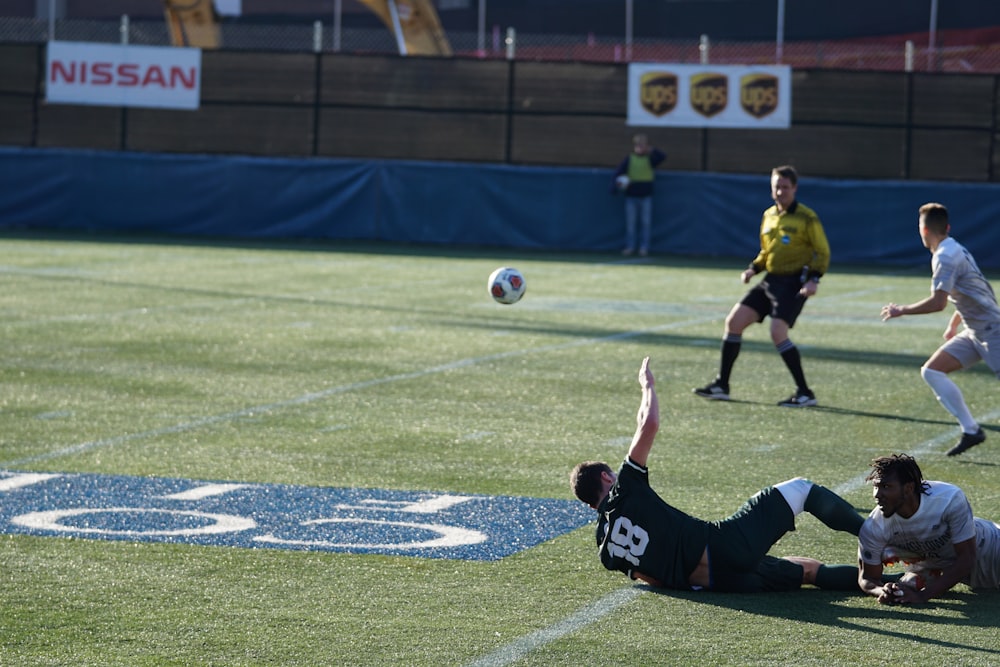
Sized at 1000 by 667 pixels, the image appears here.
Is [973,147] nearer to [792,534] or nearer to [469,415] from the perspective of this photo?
[469,415]

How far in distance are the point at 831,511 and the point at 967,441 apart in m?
3.88

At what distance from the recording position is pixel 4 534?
8164mm

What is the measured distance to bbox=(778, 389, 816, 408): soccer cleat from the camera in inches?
518

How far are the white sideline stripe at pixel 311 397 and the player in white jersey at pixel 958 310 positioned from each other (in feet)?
16.0

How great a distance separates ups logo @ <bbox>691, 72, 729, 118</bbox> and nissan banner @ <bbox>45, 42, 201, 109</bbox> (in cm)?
1062

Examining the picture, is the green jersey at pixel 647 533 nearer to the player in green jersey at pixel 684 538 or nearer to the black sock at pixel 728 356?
the player in green jersey at pixel 684 538

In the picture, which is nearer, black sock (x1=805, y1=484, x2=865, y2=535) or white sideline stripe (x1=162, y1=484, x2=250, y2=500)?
black sock (x1=805, y1=484, x2=865, y2=535)

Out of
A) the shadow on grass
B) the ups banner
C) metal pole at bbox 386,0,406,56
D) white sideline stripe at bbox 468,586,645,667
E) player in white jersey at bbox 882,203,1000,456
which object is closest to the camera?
white sideline stripe at bbox 468,586,645,667

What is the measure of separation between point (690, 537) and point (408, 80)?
26830 millimetres

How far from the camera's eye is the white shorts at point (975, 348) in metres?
10.9

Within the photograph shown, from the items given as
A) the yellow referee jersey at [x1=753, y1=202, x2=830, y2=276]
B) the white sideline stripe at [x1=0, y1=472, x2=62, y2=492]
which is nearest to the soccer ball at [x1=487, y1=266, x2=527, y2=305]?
the yellow referee jersey at [x1=753, y1=202, x2=830, y2=276]

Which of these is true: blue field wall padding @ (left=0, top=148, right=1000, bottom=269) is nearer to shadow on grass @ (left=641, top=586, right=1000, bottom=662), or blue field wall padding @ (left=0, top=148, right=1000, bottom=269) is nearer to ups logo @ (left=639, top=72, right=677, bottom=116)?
ups logo @ (left=639, top=72, right=677, bottom=116)

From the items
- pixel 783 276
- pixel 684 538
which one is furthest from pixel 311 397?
pixel 684 538

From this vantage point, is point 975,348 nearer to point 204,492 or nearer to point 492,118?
point 204,492
